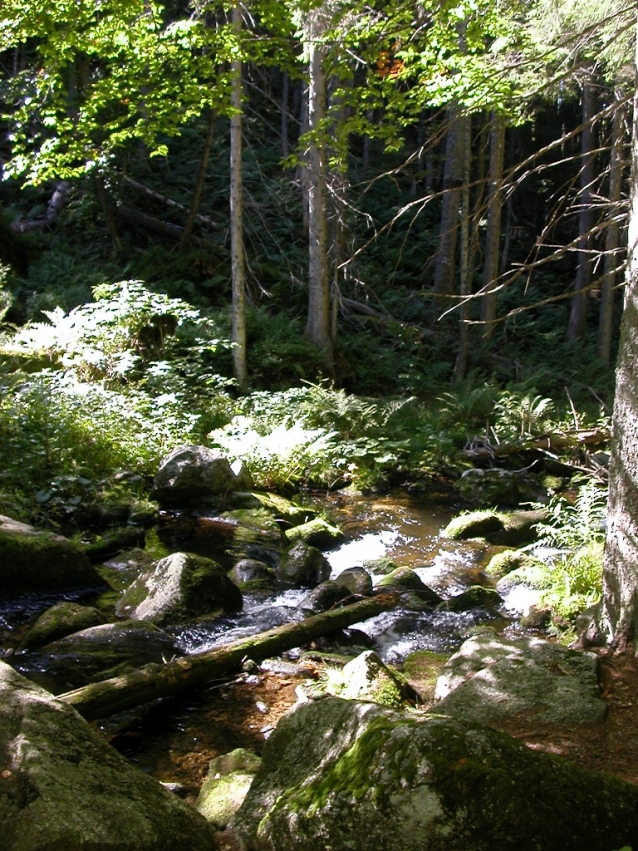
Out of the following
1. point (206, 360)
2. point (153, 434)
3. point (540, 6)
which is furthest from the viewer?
point (206, 360)

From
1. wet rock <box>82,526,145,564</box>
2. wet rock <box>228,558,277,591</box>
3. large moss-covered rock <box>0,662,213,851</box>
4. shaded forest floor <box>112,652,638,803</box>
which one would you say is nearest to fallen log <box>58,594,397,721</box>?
shaded forest floor <box>112,652,638,803</box>

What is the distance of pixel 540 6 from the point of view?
10109 mm

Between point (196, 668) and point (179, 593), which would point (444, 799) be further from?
point (179, 593)

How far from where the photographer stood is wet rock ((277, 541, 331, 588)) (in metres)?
7.97

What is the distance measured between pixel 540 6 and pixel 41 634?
10117mm

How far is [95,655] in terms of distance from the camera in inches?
215

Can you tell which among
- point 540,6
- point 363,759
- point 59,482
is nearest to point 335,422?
point 59,482

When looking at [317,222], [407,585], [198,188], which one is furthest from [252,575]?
[198,188]

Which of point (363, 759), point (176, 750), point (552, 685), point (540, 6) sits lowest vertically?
point (176, 750)

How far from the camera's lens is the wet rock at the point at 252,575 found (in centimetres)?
772

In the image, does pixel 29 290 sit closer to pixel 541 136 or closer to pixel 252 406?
pixel 252 406

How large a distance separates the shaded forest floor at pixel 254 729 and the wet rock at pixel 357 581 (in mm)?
1833

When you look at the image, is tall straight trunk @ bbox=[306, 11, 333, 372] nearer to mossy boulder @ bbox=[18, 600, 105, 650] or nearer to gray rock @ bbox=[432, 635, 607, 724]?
mossy boulder @ bbox=[18, 600, 105, 650]

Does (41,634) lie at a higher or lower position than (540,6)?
lower
